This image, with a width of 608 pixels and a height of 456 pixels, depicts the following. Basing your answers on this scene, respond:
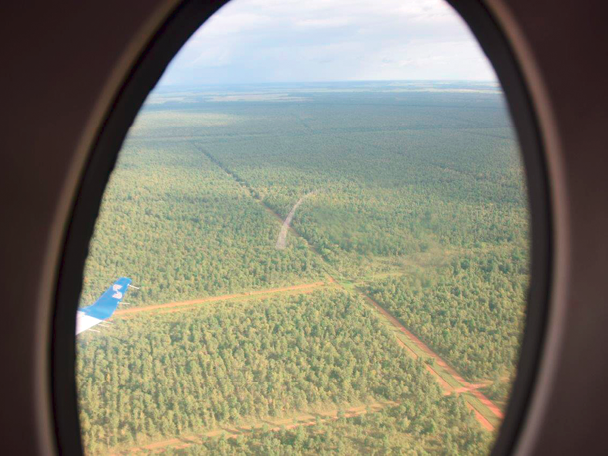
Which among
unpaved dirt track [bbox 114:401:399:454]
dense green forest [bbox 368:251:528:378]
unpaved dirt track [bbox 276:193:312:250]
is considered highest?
unpaved dirt track [bbox 276:193:312:250]

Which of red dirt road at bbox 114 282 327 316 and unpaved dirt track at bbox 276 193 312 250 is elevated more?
unpaved dirt track at bbox 276 193 312 250

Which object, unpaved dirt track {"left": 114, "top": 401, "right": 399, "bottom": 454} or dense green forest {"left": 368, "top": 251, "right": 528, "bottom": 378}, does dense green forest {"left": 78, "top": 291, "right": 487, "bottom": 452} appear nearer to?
unpaved dirt track {"left": 114, "top": 401, "right": 399, "bottom": 454}

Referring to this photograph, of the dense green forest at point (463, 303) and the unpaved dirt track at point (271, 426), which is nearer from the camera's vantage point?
the unpaved dirt track at point (271, 426)

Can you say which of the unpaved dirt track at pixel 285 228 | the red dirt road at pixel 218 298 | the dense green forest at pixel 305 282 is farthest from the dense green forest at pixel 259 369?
the unpaved dirt track at pixel 285 228

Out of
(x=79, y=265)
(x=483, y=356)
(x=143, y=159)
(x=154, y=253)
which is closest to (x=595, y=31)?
(x=79, y=265)

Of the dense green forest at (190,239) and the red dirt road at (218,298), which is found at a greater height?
the dense green forest at (190,239)

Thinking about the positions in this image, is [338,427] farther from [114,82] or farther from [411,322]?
[114,82]

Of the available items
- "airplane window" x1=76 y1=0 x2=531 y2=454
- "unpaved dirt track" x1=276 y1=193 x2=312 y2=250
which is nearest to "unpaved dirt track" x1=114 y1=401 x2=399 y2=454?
"airplane window" x1=76 y1=0 x2=531 y2=454

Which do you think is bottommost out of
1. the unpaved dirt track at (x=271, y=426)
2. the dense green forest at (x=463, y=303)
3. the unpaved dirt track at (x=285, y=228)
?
the unpaved dirt track at (x=271, y=426)

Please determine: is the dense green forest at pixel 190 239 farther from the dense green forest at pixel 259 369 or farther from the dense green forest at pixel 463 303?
the dense green forest at pixel 463 303
